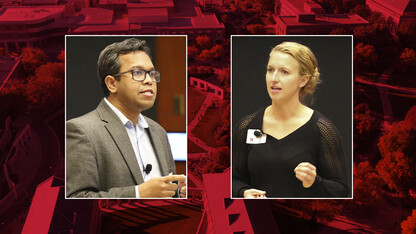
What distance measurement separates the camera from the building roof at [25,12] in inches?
254

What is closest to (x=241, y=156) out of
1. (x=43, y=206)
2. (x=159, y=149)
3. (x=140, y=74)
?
(x=159, y=149)

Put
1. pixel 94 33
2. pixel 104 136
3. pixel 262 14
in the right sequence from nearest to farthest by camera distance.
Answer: pixel 104 136 → pixel 94 33 → pixel 262 14

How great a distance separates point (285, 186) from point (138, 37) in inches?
106

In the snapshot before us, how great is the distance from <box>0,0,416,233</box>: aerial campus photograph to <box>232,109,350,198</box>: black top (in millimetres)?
270

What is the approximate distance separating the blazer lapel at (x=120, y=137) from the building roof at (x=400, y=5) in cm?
405

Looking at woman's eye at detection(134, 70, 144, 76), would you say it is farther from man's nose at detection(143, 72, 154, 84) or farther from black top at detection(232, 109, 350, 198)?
black top at detection(232, 109, 350, 198)

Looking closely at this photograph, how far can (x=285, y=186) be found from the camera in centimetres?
589

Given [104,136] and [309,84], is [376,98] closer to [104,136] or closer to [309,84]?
[309,84]

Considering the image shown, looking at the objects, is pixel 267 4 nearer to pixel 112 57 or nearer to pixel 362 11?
pixel 362 11

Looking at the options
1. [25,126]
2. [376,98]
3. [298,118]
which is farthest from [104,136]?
[376,98]

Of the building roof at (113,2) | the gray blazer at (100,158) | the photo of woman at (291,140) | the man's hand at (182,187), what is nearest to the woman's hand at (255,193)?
the photo of woman at (291,140)

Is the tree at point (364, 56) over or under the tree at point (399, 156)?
over

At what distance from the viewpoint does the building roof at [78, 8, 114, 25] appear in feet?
21.0

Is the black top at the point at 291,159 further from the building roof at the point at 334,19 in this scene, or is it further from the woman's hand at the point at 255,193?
the building roof at the point at 334,19
